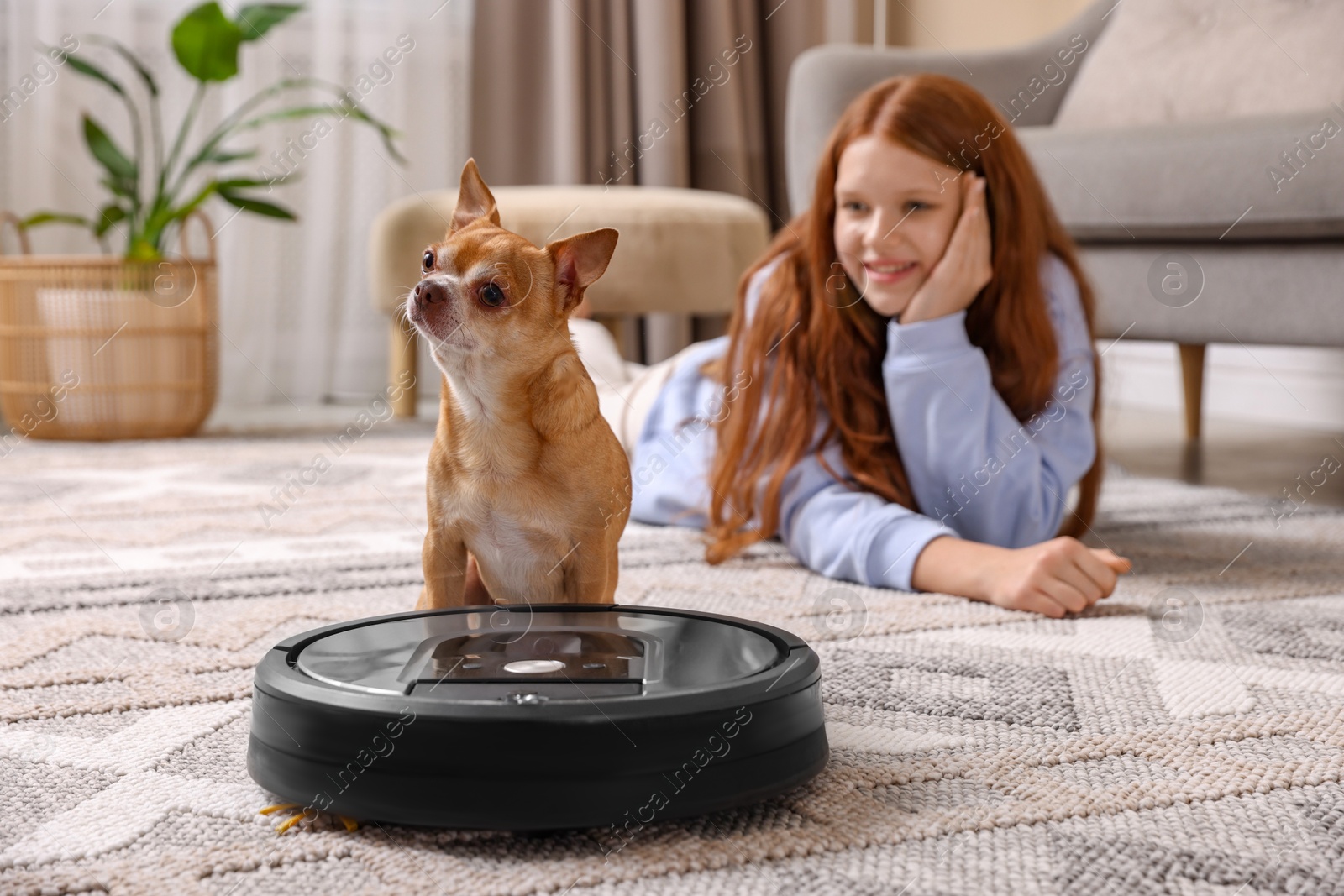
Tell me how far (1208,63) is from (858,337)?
1.06 m

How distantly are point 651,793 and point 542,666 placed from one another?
0.32 ft

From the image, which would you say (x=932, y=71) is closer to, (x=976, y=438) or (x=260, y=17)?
(x=976, y=438)

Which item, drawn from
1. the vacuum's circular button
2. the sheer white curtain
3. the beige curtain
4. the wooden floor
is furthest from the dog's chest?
the sheer white curtain

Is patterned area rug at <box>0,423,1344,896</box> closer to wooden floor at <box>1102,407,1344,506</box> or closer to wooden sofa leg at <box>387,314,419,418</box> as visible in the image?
wooden floor at <box>1102,407,1344,506</box>

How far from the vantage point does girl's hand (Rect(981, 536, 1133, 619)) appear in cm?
104

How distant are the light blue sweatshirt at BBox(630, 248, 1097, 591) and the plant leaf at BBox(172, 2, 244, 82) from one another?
64.8 inches

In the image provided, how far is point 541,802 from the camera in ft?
1.83

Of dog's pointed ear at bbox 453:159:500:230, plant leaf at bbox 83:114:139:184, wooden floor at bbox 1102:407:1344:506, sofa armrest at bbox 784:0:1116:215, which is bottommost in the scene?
wooden floor at bbox 1102:407:1344:506

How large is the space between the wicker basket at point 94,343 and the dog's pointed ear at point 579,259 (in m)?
1.95

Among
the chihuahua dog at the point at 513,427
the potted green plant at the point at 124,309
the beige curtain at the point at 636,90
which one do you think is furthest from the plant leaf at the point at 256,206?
the chihuahua dog at the point at 513,427

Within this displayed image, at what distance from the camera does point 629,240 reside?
97.5 inches

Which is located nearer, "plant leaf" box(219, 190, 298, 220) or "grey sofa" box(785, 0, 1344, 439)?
"grey sofa" box(785, 0, 1344, 439)

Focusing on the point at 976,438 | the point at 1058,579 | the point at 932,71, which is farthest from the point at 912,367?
the point at 932,71

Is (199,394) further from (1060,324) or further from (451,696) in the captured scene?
(451,696)
